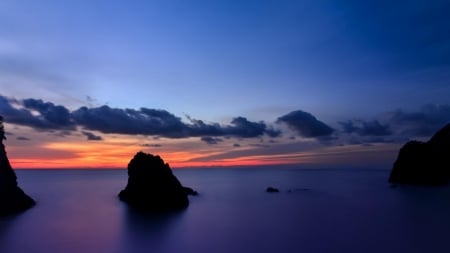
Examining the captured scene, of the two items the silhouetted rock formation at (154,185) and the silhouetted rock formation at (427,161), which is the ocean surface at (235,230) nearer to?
the silhouetted rock formation at (154,185)

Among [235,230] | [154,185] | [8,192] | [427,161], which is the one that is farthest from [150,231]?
[427,161]

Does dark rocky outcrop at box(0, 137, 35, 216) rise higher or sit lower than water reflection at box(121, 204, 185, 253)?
higher

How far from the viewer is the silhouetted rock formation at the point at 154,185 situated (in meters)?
61.6

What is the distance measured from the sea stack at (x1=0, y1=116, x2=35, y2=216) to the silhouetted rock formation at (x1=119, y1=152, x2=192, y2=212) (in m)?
18.1

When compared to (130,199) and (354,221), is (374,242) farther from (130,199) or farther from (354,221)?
(130,199)

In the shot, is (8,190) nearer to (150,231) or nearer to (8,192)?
(8,192)

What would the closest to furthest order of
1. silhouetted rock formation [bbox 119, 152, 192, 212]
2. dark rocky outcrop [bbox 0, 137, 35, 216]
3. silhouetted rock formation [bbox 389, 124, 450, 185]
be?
dark rocky outcrop [bbox 0, 137, 35, 216] → silhouetted rock formation [bbox 119, 152, 192, 212] → silhouetted rock formation [bbox 389, 124, 450, 185]

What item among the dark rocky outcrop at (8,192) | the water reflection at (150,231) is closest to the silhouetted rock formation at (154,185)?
the water reflection at (150,231)

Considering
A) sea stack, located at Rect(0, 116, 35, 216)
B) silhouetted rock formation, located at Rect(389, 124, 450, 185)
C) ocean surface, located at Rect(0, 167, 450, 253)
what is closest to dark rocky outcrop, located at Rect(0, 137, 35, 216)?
sea stack, located at Rect(0, 116, 35, 216)

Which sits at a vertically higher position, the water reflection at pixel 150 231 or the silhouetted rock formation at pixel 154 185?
the silhouetted rock formation at pixel 154 185

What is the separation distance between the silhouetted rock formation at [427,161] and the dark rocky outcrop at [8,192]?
368 feet

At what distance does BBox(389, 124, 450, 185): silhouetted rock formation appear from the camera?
120m

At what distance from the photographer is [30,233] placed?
154ft

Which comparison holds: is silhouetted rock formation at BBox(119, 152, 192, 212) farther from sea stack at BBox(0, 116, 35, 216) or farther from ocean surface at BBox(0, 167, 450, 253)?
sea stack at BBox(0, 116, 35, 216)
